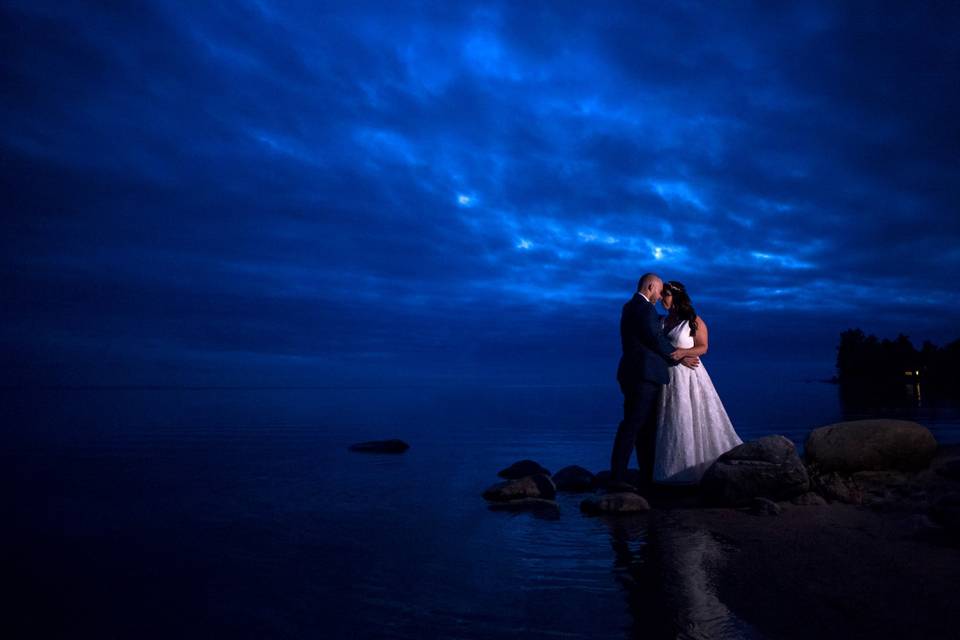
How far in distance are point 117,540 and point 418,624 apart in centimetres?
491

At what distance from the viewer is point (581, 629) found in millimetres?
4082

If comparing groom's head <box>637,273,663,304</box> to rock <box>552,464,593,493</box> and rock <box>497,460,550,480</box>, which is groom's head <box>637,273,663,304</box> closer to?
rock <box>552,464,593,493</box>

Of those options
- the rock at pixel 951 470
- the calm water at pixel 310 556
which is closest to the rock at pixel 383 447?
the calm water at pixel 310 556

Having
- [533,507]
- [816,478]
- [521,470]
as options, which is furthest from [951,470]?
[521,470]

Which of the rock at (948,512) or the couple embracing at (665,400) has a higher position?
the couple embracing at (665,400)

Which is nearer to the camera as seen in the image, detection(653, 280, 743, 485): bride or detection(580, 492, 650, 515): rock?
detection(580, 492, 650, 515): rock

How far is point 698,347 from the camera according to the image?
9516 millimetres

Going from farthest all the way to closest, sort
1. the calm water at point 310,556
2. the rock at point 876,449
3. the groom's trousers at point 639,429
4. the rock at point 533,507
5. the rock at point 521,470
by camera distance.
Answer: the rock at point 521,470, the groom's trousers at point 639,429, the rock at point 876,449, the rock at point 533,507, the calm water at point 310,556

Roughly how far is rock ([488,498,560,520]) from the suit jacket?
7.68ft

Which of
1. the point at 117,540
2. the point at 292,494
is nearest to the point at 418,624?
the point at 117,540

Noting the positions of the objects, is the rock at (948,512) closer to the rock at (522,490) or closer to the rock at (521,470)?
the rock at (522,490)

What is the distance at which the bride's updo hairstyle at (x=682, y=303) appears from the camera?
31.6ft

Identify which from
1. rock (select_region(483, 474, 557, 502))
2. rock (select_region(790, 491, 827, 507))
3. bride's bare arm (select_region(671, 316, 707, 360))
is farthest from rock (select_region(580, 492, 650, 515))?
bride's bare arm (select_region(671, 316, 707, 360))

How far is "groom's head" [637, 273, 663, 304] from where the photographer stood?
30.8 feet
